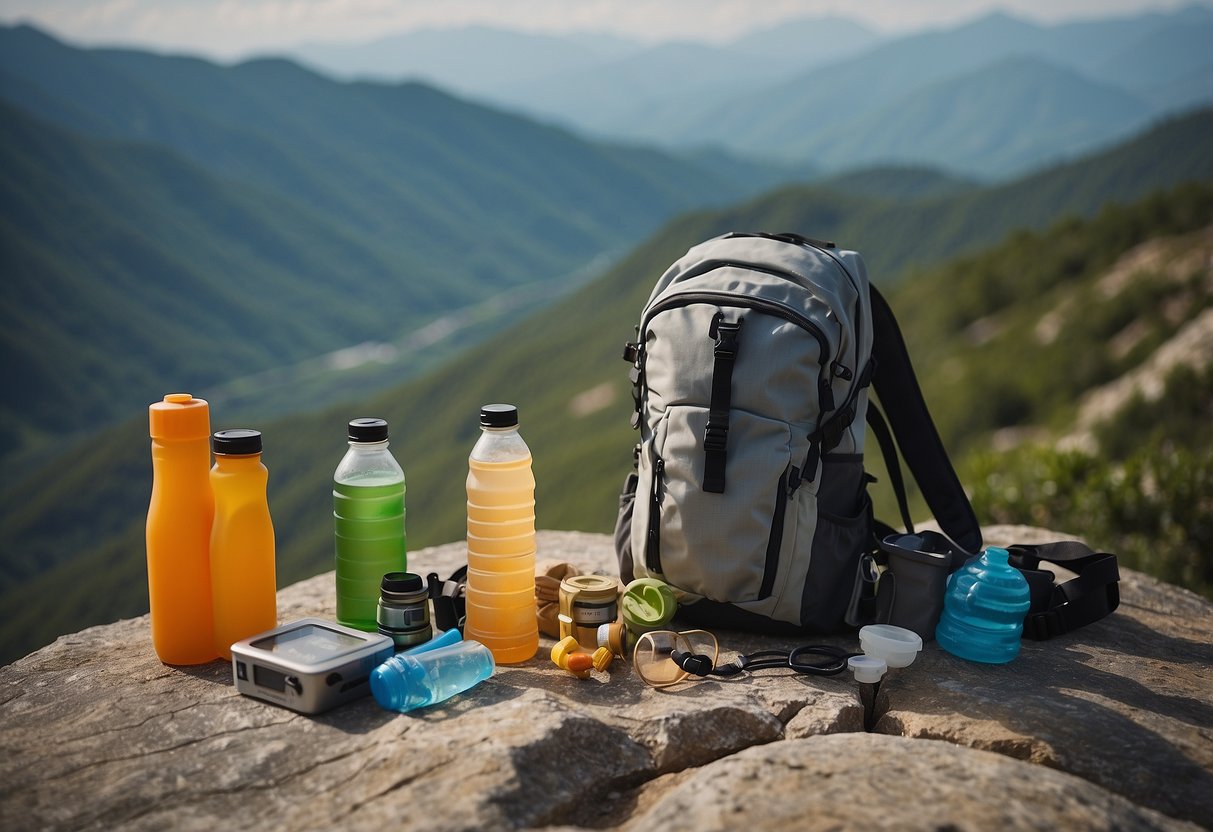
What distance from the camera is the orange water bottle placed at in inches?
156

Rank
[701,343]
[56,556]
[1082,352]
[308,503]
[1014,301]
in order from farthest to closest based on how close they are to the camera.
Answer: [56,556] < [308,503] < [1014,301] < [1082,352] < [701,343]

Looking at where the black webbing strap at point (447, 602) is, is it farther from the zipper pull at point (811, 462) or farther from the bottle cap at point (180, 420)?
the zipper pull at point (811, 462)

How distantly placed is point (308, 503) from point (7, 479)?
160ft

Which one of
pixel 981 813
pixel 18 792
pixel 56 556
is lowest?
pixel 56 556

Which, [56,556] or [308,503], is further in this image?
[56,556]

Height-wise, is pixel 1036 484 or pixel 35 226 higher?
pixel 35 226

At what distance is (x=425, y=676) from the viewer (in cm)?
350

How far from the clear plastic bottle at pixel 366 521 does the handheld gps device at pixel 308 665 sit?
0.42 m

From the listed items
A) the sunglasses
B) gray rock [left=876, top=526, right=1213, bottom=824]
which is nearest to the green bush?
gray rock [left=876, top=526, right=1213, bottom=824]

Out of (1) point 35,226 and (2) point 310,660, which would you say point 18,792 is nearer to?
(2) point 310,660

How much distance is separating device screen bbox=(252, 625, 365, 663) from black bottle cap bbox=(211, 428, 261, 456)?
28.4 inches

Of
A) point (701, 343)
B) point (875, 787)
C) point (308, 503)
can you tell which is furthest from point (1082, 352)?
point (308, 503)

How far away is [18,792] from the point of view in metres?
3.04

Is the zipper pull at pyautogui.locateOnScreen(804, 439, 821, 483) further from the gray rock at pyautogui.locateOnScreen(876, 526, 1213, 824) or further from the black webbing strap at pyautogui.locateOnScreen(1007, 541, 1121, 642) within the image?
the black webbing strap at pyautogui.locateOnScreen(1007, 541, 1121, 642)
